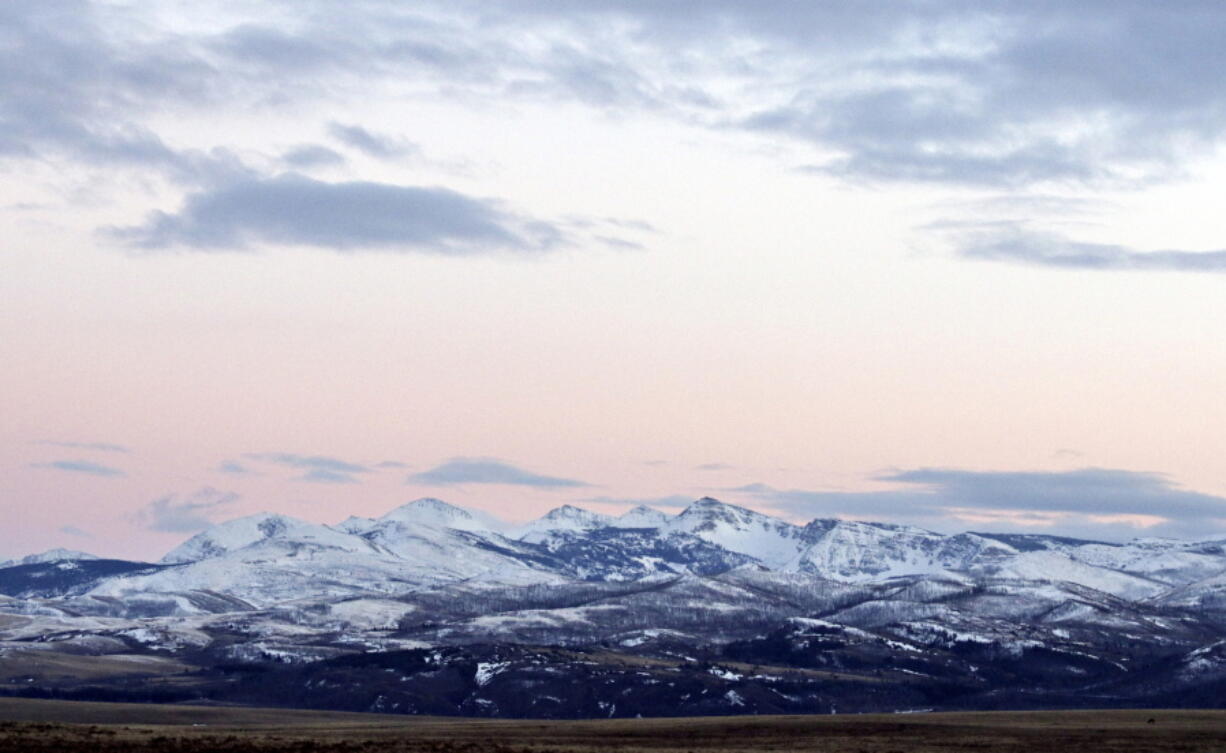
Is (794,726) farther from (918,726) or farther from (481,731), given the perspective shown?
(481,731)

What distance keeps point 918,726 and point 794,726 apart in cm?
1377

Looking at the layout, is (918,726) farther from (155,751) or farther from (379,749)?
(155,751)

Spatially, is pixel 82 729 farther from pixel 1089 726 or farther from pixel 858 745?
pixel 1089 726

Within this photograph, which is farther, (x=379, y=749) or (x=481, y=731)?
(x=481, y=731)

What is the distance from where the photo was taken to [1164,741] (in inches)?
5773

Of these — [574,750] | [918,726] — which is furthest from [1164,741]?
[574,750]

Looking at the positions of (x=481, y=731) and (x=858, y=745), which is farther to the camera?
(x=481, y=731)

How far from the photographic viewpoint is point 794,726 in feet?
611

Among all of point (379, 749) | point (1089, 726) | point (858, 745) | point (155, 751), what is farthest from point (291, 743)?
point (1089, 726)

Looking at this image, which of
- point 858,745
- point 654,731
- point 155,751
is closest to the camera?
point 155,751

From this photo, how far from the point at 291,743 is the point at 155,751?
16144mm

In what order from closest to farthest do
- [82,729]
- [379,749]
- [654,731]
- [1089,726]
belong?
[379,749] < [82,729] < [1089,726] < [654,731]

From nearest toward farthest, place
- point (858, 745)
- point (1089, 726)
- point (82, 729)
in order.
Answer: point (82, 729) → point (858, 745) → point (1089, 726)

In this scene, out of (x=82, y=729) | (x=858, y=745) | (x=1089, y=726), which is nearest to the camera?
(x=82, y=729)
